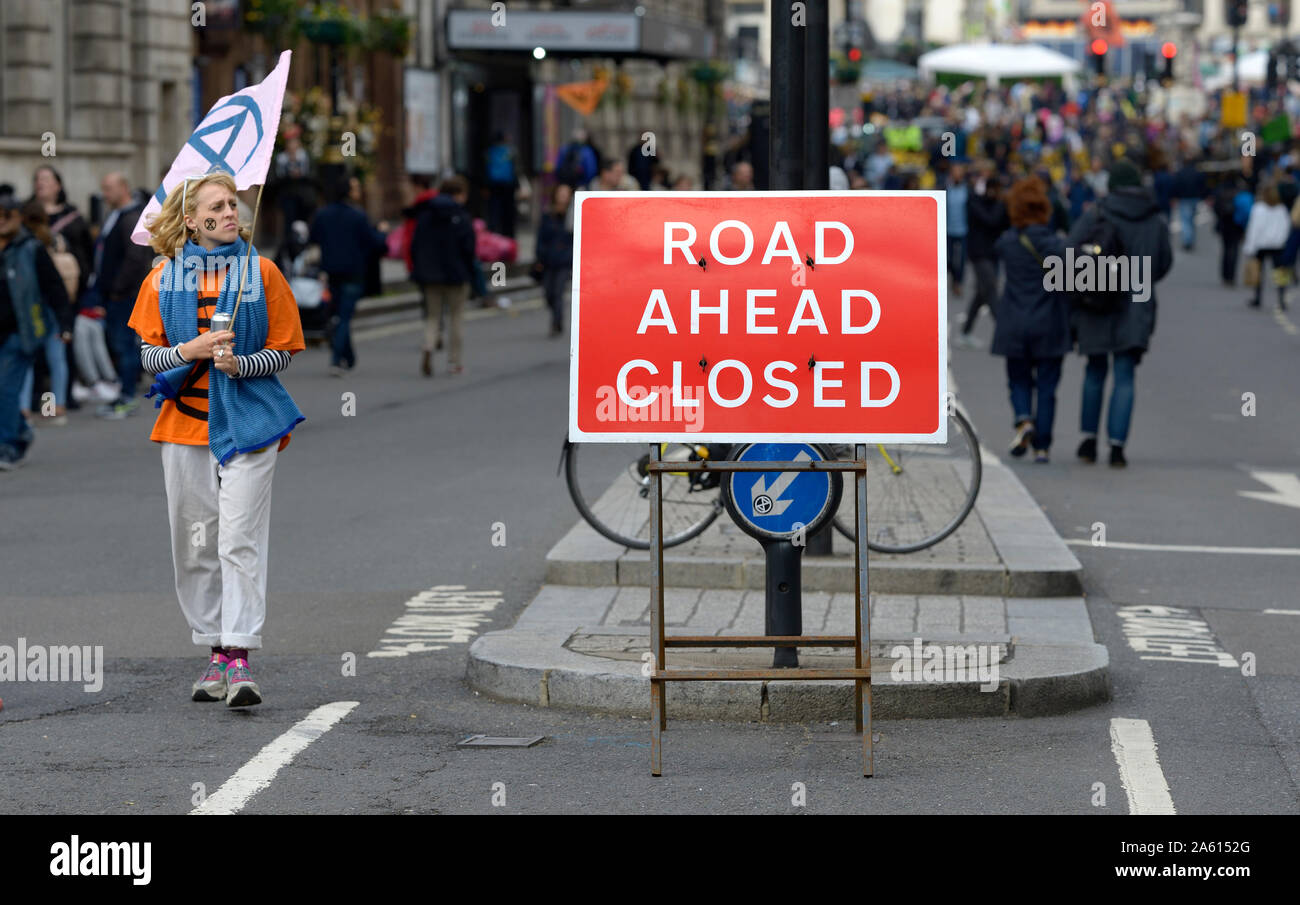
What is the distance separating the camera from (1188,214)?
3884 cm

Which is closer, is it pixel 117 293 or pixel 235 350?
pixel 235 350

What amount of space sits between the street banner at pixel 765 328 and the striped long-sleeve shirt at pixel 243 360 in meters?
1.26

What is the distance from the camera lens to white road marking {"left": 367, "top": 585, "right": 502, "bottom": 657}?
820 cm

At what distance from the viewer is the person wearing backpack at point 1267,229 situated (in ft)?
88.1

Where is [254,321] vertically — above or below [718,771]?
above

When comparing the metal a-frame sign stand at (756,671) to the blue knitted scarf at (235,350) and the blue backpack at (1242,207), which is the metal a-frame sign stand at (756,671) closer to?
the blue knitted scarf at (235,350)

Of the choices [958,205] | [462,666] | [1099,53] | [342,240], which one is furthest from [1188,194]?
[462,666]

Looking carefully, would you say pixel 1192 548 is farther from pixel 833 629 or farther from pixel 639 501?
pixel 833 629

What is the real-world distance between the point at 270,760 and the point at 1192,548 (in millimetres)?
5916

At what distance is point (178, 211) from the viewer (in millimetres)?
7176

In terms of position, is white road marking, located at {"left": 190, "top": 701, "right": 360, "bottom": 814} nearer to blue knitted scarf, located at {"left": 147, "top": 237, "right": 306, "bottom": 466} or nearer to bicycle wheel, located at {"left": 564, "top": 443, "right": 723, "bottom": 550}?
blue knitted scarf, located at {"left": 147, "top": 237, "right": 306, "bottom": 466}

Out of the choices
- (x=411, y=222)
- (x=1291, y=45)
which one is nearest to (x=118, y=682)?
(x=411, y=222)

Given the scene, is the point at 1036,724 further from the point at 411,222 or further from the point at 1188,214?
the point at 1188,214

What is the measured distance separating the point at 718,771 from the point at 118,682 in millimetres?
2464
